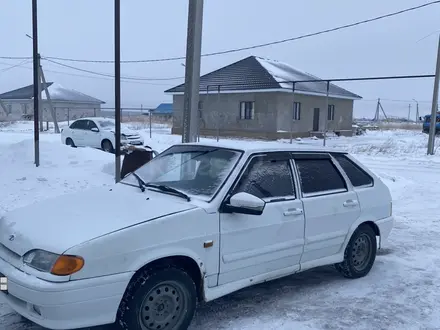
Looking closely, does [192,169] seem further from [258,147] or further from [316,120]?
[316,120]

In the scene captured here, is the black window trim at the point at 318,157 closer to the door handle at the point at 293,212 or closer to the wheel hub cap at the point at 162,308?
the door handle at the point at 293,212

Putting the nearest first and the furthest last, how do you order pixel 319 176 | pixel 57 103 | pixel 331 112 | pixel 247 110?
pixel 319 176 → pixel 247 110 → pixel 331 112 → pixel 57 103

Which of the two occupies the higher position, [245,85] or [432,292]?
[245,85]

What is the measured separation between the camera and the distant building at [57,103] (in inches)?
2136

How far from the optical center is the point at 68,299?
297 centimetres

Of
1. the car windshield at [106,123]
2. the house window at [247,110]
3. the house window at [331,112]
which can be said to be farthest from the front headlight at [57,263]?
the house window at [331,112]

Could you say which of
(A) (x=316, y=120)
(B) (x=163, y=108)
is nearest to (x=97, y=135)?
(A) (x=316, y=120)

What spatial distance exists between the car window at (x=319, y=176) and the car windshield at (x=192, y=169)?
76 cm

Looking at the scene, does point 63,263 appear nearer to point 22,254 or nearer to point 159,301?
point 22,254

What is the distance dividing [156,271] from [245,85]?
25.1 m

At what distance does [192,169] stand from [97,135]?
1433 cm

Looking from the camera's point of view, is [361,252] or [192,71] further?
[192,71]

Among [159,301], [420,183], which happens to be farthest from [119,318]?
[420,183]

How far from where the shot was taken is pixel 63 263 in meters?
3.01
